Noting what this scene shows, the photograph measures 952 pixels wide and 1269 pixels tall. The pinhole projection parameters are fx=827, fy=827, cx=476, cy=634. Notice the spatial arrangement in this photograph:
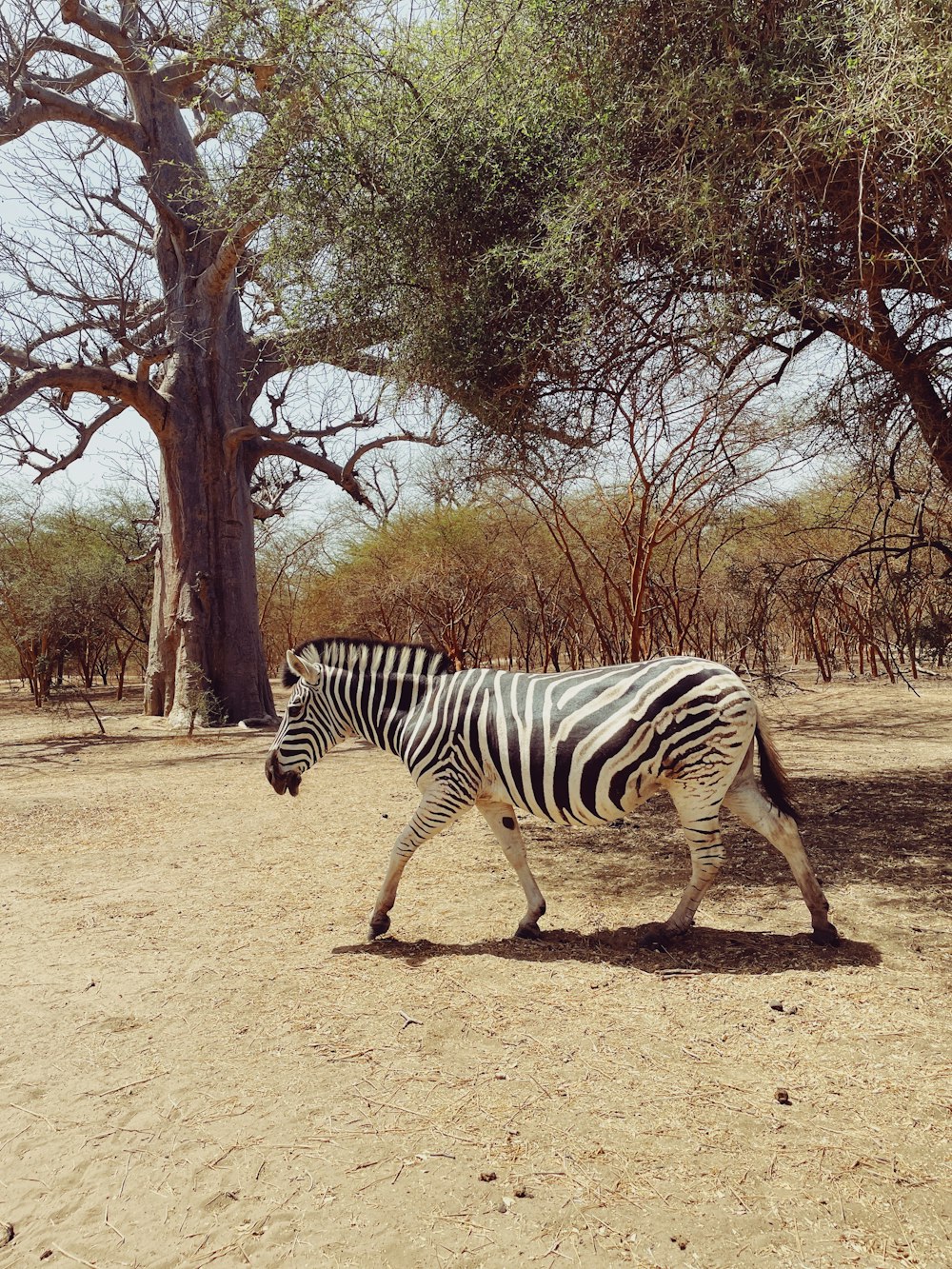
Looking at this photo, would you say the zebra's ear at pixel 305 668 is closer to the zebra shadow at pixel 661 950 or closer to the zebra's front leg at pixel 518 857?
the zebra's front leg at pixel 518 857

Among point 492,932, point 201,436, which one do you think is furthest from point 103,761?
point 492,932

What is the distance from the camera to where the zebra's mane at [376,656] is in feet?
14.9

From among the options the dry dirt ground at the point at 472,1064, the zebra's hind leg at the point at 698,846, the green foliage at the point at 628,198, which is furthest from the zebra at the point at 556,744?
the green foliage at the point at 628,198

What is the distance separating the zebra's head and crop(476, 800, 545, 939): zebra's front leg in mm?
989

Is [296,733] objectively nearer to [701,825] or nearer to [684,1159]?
[701,825]

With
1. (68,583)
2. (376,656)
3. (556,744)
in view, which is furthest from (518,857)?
(68,583)

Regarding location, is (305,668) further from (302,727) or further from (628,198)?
(628,198)

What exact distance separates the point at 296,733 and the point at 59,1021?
175cm

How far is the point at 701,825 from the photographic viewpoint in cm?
389

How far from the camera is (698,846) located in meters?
3.93

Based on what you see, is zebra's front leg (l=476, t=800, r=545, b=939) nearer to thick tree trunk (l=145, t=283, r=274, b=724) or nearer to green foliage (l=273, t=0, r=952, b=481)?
green foliage (l=273, t=0, r=952, b=481)

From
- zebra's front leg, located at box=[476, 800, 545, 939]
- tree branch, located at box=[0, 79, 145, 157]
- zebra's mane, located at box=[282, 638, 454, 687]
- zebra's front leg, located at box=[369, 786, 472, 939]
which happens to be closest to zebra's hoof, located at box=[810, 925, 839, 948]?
zebra's front leg, located at box=[476, 800, 545, 939]

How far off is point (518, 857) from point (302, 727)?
1.40 m

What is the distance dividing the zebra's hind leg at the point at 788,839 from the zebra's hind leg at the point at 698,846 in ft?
0.47
